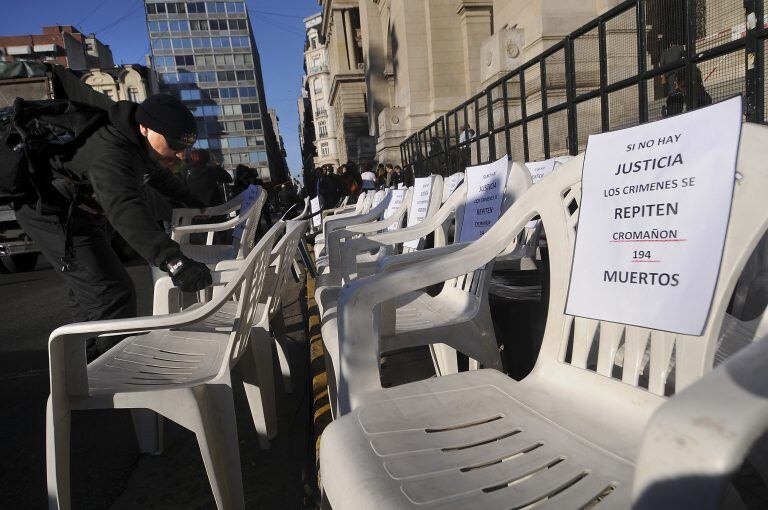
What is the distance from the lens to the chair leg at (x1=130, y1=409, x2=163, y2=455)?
7.50 feet

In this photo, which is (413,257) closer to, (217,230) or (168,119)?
(168,119)

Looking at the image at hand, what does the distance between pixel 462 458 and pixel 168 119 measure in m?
2.29

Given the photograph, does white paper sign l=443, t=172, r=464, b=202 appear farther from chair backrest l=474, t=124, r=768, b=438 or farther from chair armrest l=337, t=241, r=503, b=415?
chair armrest l=337, t=241, r=503, b=415

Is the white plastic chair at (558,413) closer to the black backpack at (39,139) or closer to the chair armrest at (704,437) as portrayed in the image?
the chair armrest at (704,437)

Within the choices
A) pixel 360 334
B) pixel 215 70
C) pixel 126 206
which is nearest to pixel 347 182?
pixel 126 206

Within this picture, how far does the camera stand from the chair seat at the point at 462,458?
0.90 m

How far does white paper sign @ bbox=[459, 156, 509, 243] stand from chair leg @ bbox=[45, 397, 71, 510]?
1.98 m

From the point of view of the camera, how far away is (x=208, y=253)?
425 cm

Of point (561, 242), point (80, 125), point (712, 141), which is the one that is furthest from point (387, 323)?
point (80, 125)

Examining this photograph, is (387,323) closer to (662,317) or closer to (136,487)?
(662,317)

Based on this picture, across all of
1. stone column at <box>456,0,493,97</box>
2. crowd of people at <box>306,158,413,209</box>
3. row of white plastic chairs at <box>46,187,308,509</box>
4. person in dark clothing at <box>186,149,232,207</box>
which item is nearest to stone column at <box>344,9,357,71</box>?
stone column at <box>456,0,493,97</box>

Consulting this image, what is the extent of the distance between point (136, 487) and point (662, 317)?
2228 millimetres

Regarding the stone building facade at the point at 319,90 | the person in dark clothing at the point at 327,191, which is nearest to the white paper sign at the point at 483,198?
the person in dark clothing at the point at 327,191

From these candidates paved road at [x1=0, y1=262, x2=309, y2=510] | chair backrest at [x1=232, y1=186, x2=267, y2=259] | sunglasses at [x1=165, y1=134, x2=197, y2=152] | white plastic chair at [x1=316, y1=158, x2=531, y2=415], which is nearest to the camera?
white plastic chair at [x1=316, y1=158, x2=531, y2=415]
